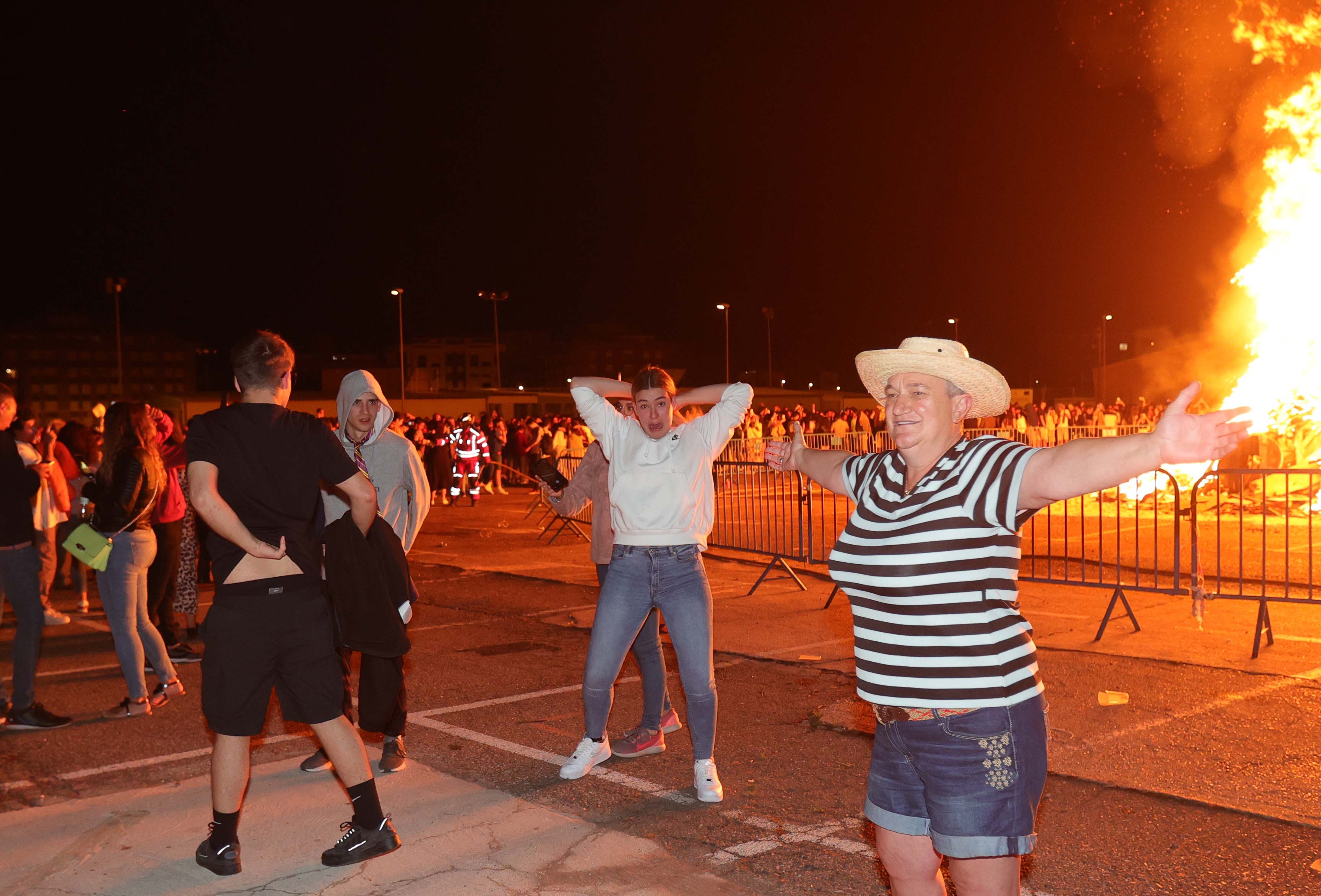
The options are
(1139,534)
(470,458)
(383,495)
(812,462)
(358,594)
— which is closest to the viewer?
(812,462)

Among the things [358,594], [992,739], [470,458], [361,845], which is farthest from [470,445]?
[992,739]

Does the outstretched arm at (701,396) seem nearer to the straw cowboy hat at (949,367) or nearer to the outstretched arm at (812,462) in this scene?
the outstretched arm at (812,462)

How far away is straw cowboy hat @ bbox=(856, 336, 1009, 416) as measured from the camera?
9.87ft

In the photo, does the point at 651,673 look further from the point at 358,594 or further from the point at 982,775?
the point at 982,775

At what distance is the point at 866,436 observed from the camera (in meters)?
27.5

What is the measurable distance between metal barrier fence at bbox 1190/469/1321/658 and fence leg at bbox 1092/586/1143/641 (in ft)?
1.92

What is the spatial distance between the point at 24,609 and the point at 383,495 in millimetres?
2754

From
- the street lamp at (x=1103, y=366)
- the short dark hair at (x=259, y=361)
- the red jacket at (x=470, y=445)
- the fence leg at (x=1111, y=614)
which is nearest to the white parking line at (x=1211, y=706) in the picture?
the fence leg at (x=1111, y=614)

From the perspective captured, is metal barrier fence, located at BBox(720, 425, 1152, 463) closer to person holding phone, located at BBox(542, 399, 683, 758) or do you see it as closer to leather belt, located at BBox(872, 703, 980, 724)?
person holding phone, located at BBox(542, 399, 683, 758)

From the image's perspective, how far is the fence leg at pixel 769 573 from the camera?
35.8ft

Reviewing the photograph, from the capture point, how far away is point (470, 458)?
73.7 feet

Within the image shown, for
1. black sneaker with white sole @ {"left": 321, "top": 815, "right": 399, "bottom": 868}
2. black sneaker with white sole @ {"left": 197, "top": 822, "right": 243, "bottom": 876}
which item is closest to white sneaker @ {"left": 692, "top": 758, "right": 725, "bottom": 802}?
black sneaker with white sole @ {"left": 321, "top": 815, "right": 399, "bottom": 868}

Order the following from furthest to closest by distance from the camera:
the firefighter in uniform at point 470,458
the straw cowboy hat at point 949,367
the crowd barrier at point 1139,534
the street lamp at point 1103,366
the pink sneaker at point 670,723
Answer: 1. the street lamp at point 1103,366
2. the firefighter in uniform at point 470,458
3. the crowd barrier at point 1139,534
4. the pink sneaker at point 670,723
5. the straw cowboy hat at point 949,367

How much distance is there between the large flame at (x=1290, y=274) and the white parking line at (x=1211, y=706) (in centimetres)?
1031
